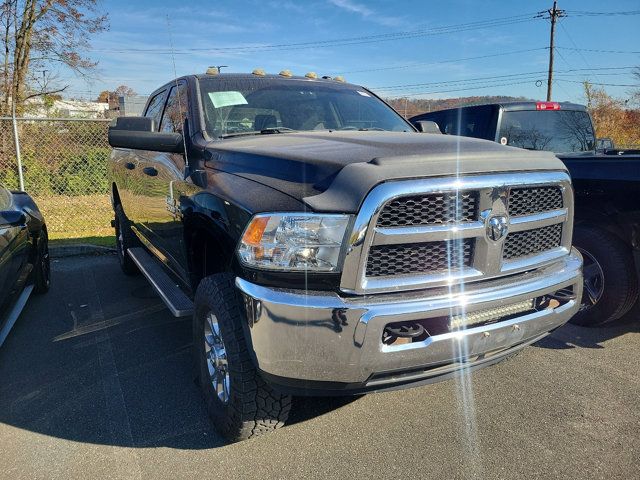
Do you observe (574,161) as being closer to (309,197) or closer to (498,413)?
(498,413)

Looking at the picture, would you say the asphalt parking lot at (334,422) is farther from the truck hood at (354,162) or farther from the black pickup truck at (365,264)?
the truck hood at (354,162)

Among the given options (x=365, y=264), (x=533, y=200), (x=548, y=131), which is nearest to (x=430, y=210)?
(x=365, y=264)

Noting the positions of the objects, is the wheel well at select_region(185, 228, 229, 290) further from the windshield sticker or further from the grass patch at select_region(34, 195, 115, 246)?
the grass patch at select_region(34, 195, 115, 246)

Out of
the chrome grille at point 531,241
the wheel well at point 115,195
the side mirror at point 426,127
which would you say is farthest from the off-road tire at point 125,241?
the chrome grille at point 531,241

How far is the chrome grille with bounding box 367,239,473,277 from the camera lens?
7.24 feet

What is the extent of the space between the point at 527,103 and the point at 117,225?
5.14 metres

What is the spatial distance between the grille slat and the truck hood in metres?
0.12

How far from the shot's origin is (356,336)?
208 centimetres

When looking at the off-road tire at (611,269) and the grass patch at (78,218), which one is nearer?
the off-road tire at (611,269)

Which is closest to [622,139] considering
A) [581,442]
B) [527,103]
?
[527,103]

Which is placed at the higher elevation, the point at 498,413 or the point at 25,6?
the point at 25,6

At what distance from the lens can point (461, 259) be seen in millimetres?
2363

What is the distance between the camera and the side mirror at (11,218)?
4.11m

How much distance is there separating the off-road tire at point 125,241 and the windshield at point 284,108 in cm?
251
